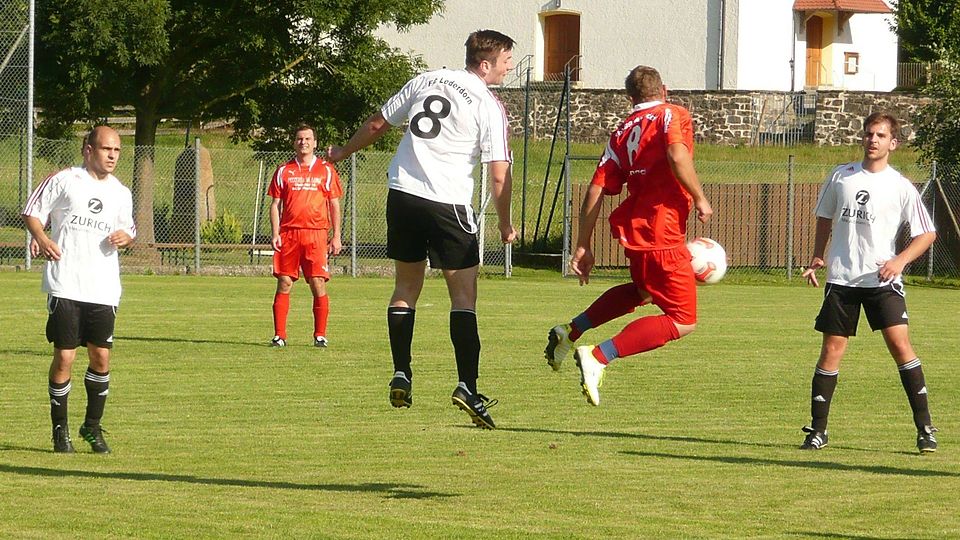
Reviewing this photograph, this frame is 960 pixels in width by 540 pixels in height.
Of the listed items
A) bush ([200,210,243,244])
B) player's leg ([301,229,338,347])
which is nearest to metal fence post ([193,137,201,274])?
bush ([200,210,243,244])

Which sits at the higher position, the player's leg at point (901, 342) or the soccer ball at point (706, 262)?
the soccer ball at point (706, 262)

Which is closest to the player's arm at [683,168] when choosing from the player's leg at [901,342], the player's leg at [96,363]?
the player's leg at [901,342]

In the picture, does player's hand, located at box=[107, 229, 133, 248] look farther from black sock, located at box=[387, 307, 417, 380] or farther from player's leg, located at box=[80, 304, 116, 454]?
black sock, located at box=[387, 307, 417, 380]

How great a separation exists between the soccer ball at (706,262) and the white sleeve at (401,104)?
6.26 ft

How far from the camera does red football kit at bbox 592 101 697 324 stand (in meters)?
8.38

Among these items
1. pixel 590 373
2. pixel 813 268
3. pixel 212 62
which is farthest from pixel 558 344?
pixel 212 62

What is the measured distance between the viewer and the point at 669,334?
27.7 feet

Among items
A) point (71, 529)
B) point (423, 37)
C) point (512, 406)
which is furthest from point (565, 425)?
point (423, 37)

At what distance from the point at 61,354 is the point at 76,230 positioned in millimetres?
752

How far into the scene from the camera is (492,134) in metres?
8.18

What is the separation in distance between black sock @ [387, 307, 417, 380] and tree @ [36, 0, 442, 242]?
1945 centimetres

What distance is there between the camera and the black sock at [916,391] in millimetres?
9500

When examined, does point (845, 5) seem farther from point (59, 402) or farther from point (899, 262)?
point (59, 402)

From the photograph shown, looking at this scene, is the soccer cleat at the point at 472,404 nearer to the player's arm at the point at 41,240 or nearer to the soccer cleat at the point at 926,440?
the player's arm at the point at 41,240
